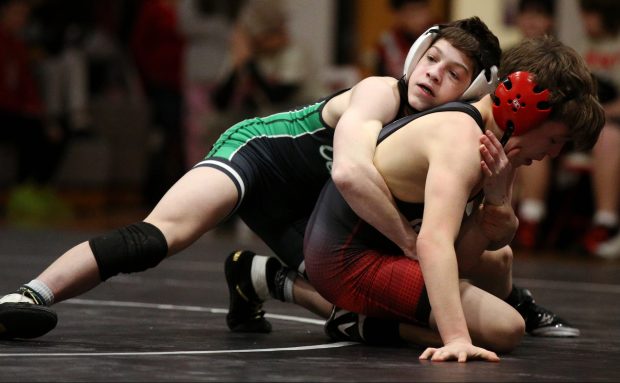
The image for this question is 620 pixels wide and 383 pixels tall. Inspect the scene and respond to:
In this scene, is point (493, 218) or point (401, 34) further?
point (401, 34)

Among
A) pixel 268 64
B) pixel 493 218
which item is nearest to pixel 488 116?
pixel 493 218

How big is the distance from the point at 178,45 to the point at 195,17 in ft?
4.74

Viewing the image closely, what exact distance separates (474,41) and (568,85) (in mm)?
339

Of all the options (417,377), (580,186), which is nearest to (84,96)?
(580,186)

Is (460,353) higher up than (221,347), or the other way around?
(460,353)

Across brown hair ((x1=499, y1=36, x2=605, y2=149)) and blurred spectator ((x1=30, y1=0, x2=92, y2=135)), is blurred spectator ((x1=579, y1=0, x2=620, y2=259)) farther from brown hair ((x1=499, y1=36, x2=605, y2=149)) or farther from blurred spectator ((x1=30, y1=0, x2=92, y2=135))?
blurred spectator ((x1=30, y1=0, x2=92, y2=135))

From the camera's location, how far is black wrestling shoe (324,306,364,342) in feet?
12.2

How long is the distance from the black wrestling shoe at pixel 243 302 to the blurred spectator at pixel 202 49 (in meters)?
5.07

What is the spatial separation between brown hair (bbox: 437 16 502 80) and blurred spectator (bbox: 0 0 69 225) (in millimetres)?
6260

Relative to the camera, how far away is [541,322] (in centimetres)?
408

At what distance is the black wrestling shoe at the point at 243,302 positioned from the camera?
3.98 metres

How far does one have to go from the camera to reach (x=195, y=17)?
916cm

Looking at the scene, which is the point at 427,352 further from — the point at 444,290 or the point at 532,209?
the point at 532,209

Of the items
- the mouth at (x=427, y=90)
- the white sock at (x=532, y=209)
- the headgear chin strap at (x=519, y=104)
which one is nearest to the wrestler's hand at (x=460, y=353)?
the headgear chin strap at (x=519, y=104)
